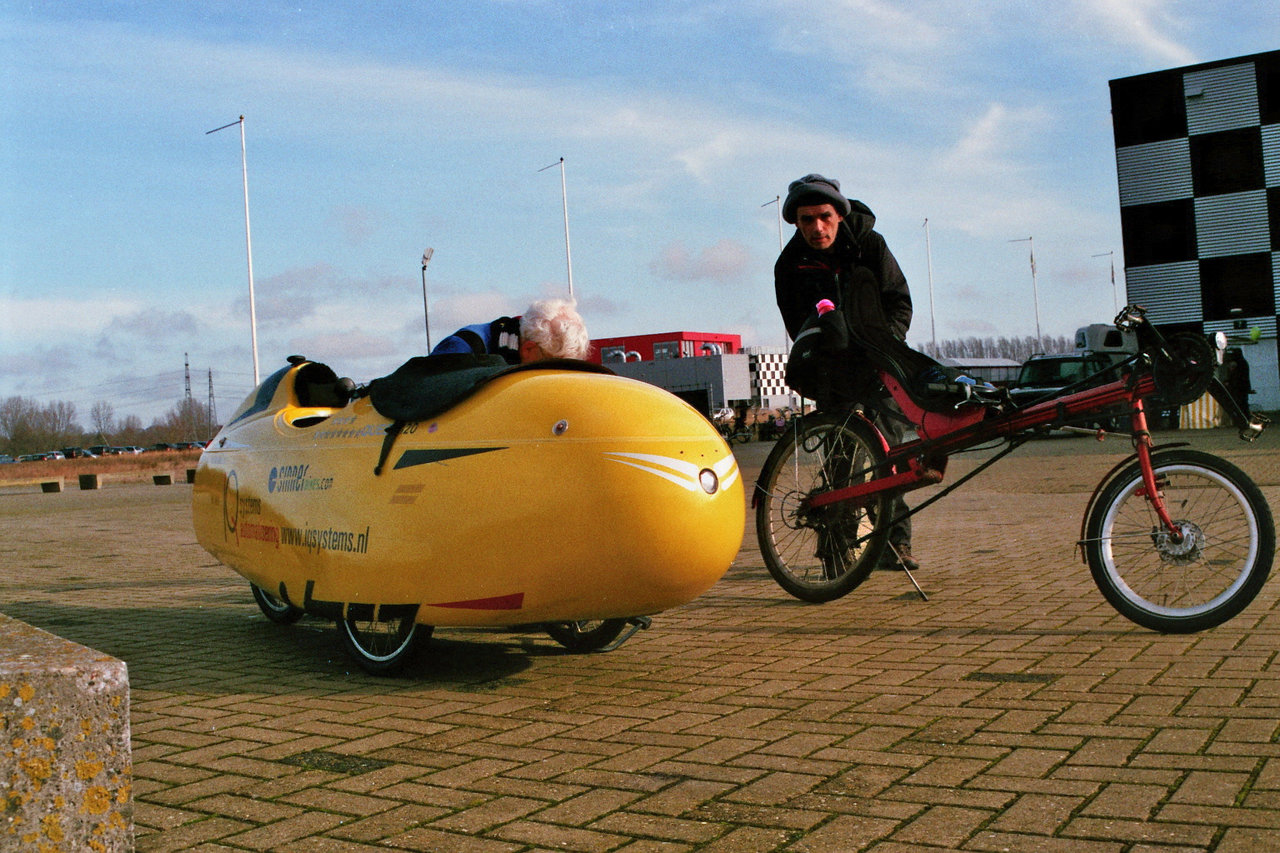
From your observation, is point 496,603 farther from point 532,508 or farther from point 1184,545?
point 1184,545

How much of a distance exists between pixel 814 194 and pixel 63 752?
4.91 m

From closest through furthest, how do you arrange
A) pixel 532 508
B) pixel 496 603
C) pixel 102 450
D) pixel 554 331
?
pixel 532 508, pixel 496 603, pixel 554 331, pixel 102 450

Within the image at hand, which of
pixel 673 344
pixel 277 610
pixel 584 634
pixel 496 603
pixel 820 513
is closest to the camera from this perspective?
pixel 496 603

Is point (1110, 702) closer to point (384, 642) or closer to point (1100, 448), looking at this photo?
point (384, 642)

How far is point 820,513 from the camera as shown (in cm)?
592

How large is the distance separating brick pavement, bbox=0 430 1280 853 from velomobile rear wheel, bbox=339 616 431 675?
0.26ft

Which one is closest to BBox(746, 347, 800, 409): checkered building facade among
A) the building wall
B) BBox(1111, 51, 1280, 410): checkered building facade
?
the building wall

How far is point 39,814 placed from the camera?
2209mm

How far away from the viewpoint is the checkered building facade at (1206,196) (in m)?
31.8

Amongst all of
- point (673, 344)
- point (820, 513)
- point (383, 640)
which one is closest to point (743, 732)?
point (383, 640)

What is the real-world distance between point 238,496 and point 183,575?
374 cm

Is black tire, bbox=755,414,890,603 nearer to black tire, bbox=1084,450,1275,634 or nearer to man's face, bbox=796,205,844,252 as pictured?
man's face, bbox=796,205,844,252

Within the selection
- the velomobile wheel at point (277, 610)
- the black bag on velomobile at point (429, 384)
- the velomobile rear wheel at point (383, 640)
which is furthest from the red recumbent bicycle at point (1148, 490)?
the velomobile wheel at point (277, 610)

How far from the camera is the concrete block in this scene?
2184 mm
